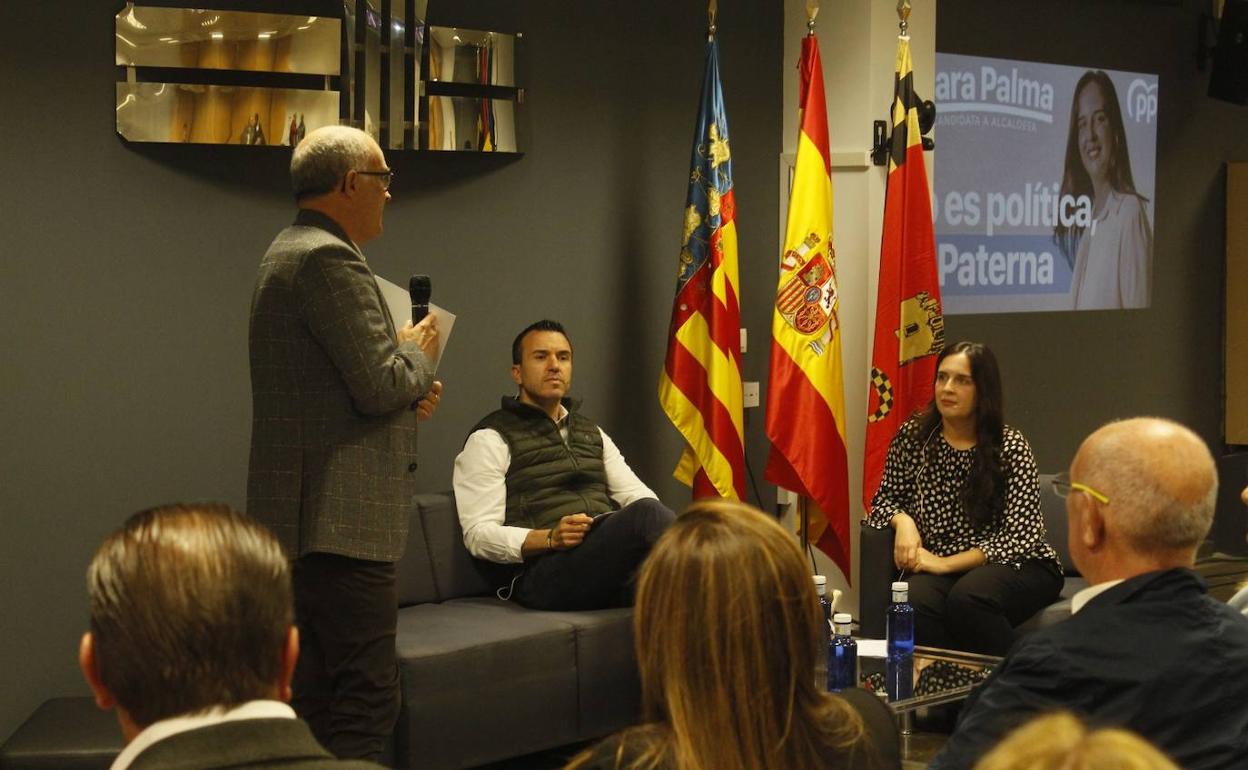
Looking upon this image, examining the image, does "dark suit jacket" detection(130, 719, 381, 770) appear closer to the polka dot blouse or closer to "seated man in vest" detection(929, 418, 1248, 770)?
"seated man in vest" detection(929, 418, 1248, 770)

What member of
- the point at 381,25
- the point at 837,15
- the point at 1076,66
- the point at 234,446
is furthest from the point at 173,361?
the point at 1076,66

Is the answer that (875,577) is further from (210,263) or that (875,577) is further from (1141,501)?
(1141,501)

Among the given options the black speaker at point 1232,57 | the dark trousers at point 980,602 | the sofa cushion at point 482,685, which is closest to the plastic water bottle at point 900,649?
the dark trousers at point 980,602

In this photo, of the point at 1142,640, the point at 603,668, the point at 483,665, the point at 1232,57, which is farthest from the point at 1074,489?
the point at 1232,57

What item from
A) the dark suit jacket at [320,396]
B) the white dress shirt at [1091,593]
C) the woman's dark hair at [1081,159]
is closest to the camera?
the white dress shirt at [1091,593]

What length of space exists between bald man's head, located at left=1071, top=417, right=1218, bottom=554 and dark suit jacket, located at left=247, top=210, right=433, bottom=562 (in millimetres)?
1440

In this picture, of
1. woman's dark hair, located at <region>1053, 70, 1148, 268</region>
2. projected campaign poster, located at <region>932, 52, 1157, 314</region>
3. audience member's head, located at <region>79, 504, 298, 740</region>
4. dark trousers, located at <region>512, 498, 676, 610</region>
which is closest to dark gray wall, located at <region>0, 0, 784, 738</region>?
dark trousers, located at <region>512, 498, 676, 610</region>

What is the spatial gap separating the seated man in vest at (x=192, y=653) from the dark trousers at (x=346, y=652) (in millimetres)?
1756

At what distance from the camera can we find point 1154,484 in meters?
2.08

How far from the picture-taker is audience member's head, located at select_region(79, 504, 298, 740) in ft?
4.14

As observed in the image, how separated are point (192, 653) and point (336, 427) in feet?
5.82

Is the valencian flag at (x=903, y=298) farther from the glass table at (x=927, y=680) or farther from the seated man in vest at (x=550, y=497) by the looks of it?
the glass table at (x=927, y=680)

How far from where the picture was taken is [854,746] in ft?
5.51

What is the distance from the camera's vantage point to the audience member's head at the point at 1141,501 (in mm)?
2062
